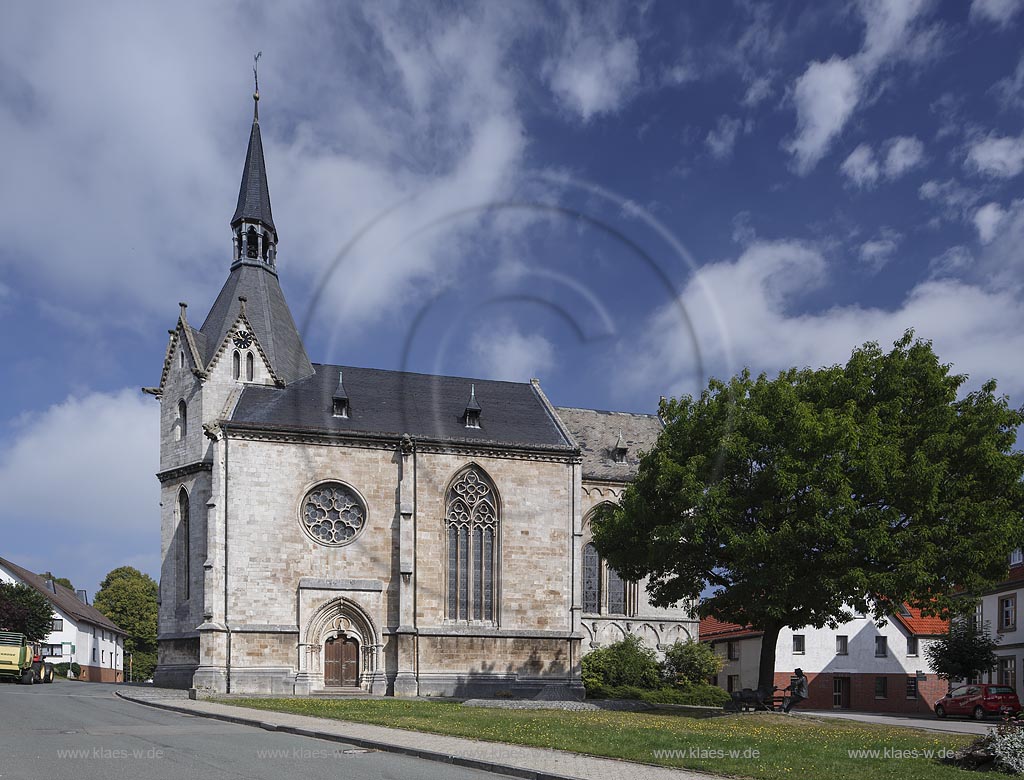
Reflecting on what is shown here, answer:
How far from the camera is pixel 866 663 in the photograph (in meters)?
49.3

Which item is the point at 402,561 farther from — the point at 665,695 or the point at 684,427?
the point at 684,427

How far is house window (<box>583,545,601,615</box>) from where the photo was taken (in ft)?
150

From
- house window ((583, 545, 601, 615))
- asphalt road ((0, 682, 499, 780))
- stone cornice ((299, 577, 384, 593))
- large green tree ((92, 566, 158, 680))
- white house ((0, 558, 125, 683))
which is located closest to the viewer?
asphalt road ((0, 682, 499, 780))

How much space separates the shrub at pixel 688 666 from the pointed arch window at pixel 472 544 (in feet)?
27.9

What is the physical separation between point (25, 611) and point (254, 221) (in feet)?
113

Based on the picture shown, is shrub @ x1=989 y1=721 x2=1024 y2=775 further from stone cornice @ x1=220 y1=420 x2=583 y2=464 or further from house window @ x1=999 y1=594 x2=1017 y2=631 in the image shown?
house window @ x1=999 y1=594 x2=1017 y2=631

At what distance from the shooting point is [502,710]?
2780 cm

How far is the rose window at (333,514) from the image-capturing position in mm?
40500

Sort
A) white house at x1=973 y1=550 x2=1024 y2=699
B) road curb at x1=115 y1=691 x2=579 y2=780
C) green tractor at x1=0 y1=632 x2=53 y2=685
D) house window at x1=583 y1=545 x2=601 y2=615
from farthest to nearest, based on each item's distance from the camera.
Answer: house window at x1=583 y1=545 x2=601 y2=615 → white house at x1=973 y1=550 x2=1024 y2=699 → green tractor at x1=0 y1=632 x2=53 y2=685 → road curb at x1=115 y1=691 x2=579 y2=780

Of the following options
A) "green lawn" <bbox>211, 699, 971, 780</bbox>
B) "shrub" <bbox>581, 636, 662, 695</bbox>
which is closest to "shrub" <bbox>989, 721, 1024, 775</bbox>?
"green lawn" <bbox>211, 699, 971, 780</bbox>

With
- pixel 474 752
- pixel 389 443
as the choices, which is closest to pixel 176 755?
pixel 474 752

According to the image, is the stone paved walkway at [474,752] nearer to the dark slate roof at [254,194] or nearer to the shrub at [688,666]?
the shrub at [688,666]

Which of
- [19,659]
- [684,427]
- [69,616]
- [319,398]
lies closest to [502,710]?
[684,427]

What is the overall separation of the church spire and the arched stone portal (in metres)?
17.8
